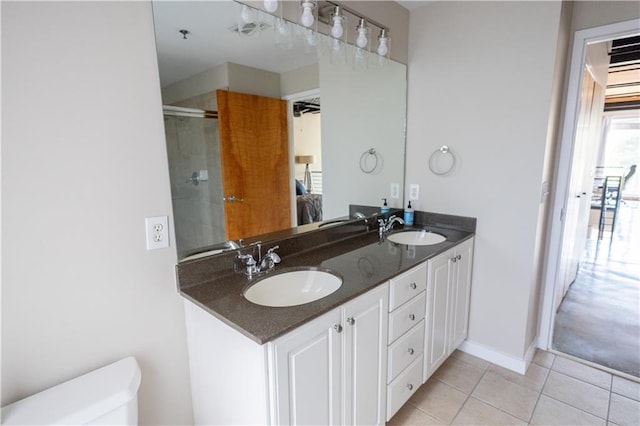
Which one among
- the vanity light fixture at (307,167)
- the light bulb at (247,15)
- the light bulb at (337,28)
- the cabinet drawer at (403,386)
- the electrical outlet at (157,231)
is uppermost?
the light bulb at (337,28)

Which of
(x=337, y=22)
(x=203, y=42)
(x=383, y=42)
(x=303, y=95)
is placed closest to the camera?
(x=203, y=42)

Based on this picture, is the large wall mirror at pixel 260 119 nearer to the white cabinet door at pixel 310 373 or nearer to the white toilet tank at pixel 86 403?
the white toilet tank at pixel 86 403

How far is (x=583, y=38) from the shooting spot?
1997 millimetres

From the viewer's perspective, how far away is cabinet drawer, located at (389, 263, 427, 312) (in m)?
1.48

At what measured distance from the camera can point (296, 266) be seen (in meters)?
1.55

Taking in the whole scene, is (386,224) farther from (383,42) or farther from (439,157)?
(383,42)

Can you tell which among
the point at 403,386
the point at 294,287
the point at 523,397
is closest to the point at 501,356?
the point at 523,397

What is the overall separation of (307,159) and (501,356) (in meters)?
1.87

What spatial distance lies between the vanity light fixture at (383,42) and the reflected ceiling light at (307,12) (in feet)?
2.05

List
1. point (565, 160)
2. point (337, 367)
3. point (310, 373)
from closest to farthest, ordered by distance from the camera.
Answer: point (310, 373) → point (337, 367) → point (565, 160)

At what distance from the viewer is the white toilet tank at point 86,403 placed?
926 millimetres

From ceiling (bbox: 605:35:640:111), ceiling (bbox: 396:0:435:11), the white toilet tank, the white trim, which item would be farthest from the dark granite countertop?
ceiling (bbox: 605:35:640:111)

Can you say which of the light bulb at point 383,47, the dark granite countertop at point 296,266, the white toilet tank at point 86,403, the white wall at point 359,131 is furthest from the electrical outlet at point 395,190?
the white toilet tank at point 86,403

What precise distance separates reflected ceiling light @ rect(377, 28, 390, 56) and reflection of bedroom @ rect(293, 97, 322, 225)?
1.84 feet
